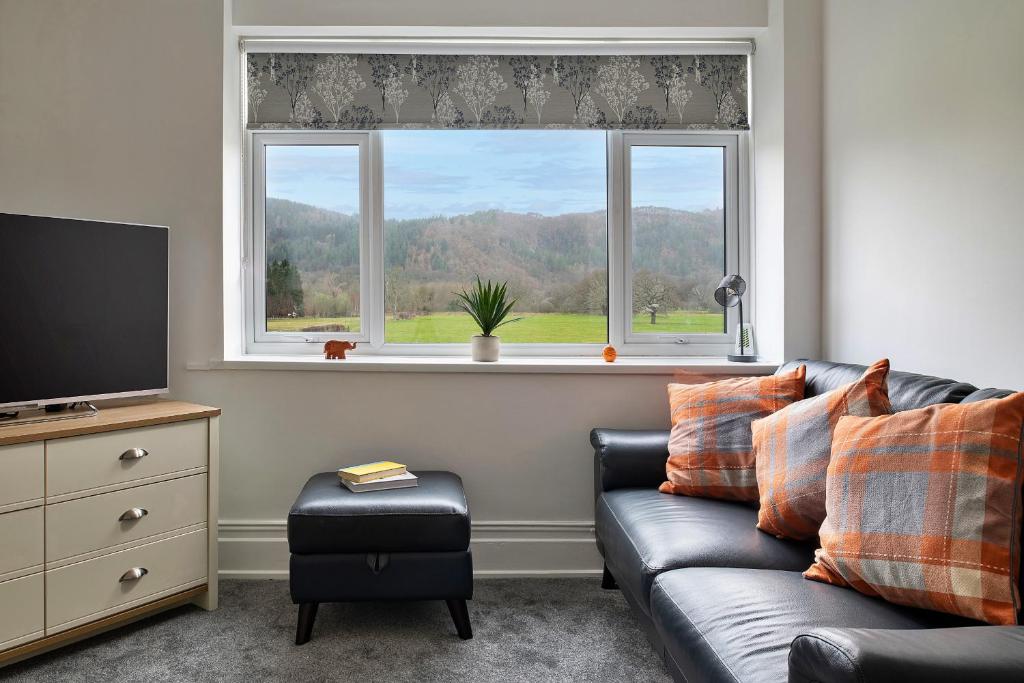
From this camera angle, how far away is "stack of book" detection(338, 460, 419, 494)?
239 cm

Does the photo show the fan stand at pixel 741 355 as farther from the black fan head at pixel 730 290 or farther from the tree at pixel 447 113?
the tree at pixel 447 113

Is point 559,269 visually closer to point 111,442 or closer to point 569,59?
point 569,59

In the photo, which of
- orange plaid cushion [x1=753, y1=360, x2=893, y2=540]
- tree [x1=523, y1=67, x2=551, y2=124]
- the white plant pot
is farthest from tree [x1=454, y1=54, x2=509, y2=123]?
orange plaid cushion [x1=753, y1=360, x2=893, y2=540]

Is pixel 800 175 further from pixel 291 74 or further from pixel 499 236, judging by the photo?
pixel 291 74

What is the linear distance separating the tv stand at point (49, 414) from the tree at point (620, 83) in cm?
254

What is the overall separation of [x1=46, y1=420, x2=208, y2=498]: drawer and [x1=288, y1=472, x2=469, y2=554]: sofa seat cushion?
1.74 ft

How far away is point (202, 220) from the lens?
9.29 ft

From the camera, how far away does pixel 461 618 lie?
2.26m

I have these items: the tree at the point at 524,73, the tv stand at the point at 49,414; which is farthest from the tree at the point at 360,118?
the tv stand at the point at 49,414

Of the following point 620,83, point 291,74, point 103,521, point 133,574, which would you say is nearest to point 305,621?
point 133,574

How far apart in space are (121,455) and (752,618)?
206 cm

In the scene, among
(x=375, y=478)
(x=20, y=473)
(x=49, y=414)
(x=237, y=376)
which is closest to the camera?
(x=20, y=473)

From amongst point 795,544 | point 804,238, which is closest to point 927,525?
point 795,544

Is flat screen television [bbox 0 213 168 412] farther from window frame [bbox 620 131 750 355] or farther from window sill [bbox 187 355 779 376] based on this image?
window frame [bbox 620 131 750 355]
